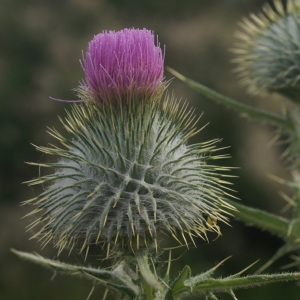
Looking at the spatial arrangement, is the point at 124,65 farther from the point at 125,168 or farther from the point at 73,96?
the point at 73,96

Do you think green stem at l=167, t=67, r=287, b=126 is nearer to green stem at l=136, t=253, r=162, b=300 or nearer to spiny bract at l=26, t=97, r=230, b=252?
spiny bract at l=26, t=97, r=230, b=252

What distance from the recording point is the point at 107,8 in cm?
1781

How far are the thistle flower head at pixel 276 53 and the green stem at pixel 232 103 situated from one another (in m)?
0.61

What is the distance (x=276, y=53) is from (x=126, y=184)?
9.06 feet

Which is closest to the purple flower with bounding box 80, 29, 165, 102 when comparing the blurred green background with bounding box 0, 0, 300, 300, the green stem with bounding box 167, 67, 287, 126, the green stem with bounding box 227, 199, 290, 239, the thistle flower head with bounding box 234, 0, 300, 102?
the green stem with bounding box 167, 67, 287, 126

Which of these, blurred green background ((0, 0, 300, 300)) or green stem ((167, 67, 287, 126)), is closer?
green stem ((167, 67, 287, 126))

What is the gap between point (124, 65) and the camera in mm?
3131

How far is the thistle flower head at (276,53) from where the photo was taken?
16.9 feet

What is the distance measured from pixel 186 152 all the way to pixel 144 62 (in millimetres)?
520

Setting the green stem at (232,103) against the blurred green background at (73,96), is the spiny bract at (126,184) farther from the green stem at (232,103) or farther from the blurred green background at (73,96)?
the blurred green background at (73,96)

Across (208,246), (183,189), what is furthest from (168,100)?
(208,246)

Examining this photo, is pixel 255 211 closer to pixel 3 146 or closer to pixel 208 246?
pixel 208 246

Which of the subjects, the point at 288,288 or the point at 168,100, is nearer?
the point at 168,100

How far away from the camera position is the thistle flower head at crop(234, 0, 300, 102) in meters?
5.15
